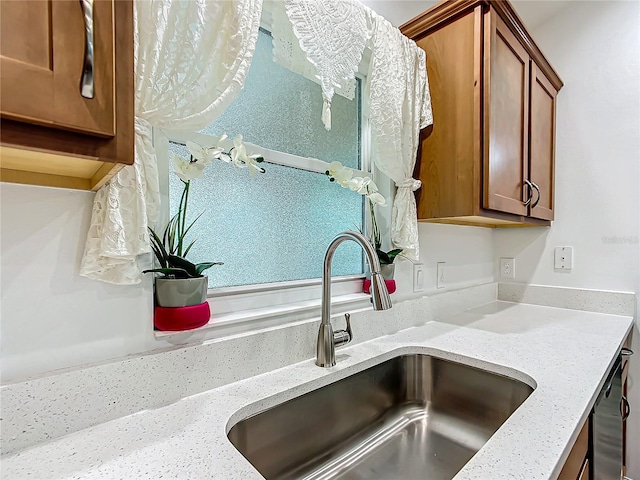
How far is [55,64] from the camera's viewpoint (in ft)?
1.22

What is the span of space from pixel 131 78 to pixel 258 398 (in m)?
0.64

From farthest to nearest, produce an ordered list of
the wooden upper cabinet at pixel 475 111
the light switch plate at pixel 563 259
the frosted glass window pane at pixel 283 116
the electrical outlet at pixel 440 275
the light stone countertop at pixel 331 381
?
the light switch plate at pixel 563 259
the electrical outlet at pixel 440 275
the wooden upper cabinet at pixel 475 111
the frosted glass window pane at pixel 283 116
the light stone countertop at pixel 331 381

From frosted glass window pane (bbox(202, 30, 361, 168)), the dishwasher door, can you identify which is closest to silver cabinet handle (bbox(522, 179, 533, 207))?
the dishwasher door

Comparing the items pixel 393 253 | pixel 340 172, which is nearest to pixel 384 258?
pixel 393 253

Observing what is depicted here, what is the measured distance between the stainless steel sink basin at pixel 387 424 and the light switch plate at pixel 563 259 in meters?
1.15

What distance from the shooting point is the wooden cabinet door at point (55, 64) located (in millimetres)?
349

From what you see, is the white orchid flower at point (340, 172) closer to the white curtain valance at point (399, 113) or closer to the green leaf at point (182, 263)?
the white curtain valance at point (399, 113)

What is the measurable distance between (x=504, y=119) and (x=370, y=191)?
0.60 meters

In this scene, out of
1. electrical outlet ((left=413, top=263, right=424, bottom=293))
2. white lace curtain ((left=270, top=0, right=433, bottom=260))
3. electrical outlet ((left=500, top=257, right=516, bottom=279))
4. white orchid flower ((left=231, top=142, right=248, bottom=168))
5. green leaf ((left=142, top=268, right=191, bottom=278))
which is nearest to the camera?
green leaf ((left=142, top=268, right=191, bottom=278))

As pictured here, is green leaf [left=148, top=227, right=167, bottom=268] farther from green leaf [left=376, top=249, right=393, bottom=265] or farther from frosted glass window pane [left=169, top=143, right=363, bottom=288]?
green leaf [left=376, top=249, right=393, bottom=265]

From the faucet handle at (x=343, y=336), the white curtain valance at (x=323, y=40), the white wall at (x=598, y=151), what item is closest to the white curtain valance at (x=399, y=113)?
the white curtain valance at (x=323, y=40)

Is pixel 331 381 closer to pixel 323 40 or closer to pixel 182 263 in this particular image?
pixel 182 263

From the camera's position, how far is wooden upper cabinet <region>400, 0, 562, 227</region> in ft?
3.70

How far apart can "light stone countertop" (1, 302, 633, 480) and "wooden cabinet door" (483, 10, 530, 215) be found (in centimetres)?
49
